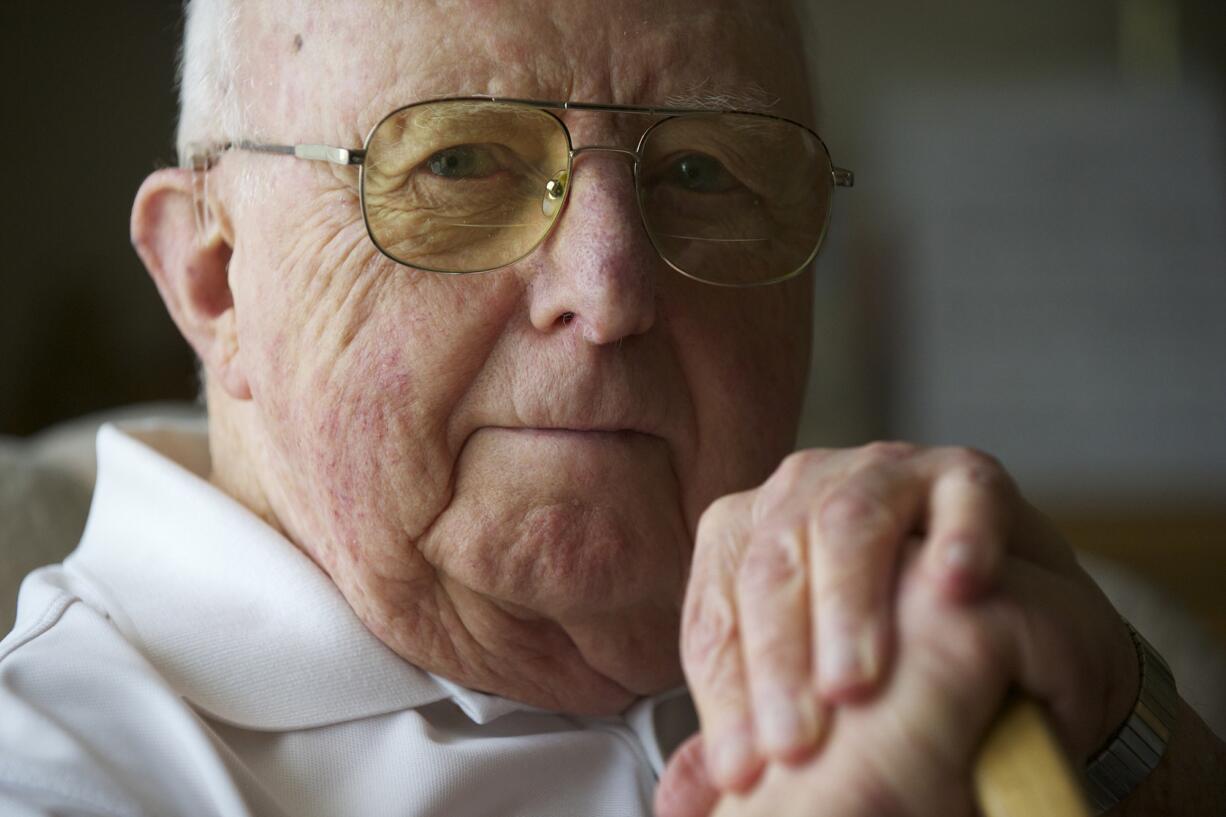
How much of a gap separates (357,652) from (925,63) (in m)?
4.45

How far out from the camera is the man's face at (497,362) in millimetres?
1207

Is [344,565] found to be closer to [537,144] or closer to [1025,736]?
[537,144]

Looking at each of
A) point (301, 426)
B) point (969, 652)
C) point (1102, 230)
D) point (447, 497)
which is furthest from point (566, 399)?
point (1102, 230)

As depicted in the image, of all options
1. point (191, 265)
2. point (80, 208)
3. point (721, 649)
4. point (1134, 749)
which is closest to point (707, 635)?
point (721, 649)

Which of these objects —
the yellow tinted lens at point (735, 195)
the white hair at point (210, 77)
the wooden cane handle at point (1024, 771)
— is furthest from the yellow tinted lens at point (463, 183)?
the wooden cane handle at point (1024, 771)

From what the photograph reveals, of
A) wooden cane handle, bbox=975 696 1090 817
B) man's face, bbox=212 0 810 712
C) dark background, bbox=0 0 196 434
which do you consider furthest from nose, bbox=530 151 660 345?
dark background, bbox=0 0 196 434

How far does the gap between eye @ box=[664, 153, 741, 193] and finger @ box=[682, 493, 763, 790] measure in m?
0.47

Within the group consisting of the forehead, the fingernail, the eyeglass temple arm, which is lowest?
the fingernail

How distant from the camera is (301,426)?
1.29 meters

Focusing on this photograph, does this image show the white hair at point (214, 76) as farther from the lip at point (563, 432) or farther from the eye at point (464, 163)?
the lip at point (563, 432)

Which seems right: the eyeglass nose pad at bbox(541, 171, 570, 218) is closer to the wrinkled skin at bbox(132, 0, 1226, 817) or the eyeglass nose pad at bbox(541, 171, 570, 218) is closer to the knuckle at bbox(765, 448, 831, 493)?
the wrinkled skin at bbox(132, 0, 1226, 817)

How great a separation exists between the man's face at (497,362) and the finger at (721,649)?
1.02ft

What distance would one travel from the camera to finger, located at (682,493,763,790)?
792 millimetres

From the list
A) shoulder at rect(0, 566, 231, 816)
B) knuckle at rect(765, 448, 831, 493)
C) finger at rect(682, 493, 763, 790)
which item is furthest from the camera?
shoulder at rect(0, 566, 231, 816)
